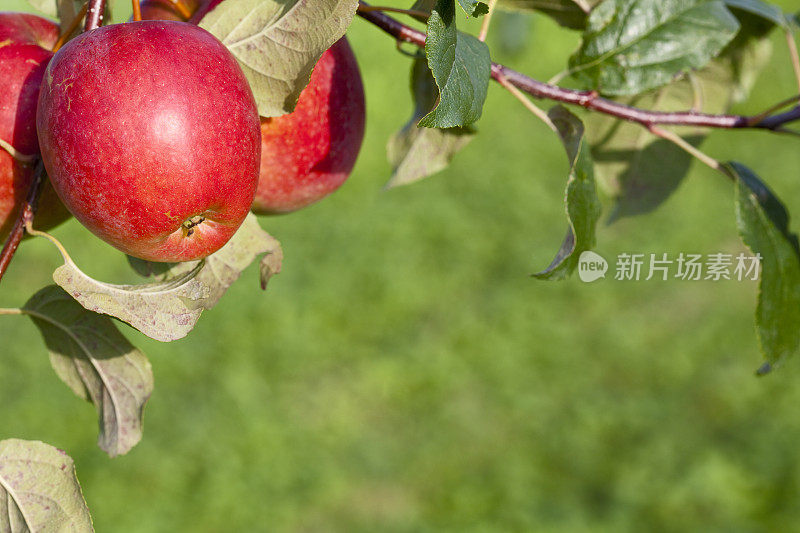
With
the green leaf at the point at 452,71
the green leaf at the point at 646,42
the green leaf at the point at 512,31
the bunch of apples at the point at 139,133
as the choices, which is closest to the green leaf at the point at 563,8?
the green leaf at the point at 646,42

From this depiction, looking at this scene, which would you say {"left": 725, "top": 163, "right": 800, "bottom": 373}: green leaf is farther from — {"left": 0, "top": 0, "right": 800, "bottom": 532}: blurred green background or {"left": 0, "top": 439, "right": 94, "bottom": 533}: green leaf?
{"left": 0, "top": 0, "right": 800, "bottom": 532}: blurred green background

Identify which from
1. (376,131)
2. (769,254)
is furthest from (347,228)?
(769,254)

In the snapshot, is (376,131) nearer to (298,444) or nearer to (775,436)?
(298,444)

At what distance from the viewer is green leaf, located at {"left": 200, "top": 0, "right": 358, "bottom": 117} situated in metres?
0.68

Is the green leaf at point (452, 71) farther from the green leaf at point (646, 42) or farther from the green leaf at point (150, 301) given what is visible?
the green leaf at point (646, 42)

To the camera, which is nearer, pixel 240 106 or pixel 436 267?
pixel 240 106

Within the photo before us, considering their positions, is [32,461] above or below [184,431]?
above

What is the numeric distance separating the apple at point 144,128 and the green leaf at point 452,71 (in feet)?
0.51

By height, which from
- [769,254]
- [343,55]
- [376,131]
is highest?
[343,55]

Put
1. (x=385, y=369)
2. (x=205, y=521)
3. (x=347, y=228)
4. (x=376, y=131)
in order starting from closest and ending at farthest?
(x=205, y=521)
(x=385, y=369)
(x=347, y=228)
(x=376, y=131)

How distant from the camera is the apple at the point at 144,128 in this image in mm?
624

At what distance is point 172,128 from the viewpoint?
0.63m

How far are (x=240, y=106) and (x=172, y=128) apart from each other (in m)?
0.06

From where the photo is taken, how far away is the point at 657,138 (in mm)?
1155
